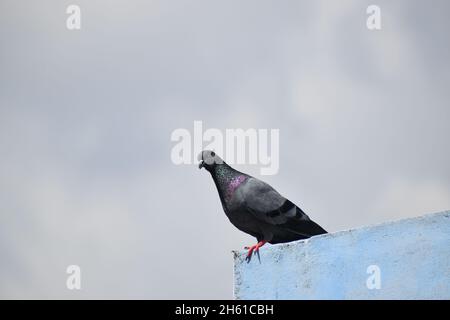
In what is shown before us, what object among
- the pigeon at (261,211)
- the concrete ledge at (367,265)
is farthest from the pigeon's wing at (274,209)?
the concrete ledge at (367,265)

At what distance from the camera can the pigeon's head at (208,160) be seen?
11156 millimetres

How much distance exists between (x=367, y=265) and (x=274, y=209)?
6.09ft

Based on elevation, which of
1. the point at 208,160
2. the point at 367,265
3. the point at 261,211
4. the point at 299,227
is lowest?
the point at 367,265

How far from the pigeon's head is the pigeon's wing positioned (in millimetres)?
523

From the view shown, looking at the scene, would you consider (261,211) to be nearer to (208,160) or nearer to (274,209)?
(274,209)

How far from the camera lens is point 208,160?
A: 11148 millimetres

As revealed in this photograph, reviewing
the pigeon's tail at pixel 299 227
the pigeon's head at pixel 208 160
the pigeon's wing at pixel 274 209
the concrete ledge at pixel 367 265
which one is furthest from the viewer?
the pigeon's head at pixel 208 160

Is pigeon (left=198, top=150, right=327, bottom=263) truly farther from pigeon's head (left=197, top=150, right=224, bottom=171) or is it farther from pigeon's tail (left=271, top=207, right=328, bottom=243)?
pigeon's head (left=197, top=150, right=224, bottom=171)

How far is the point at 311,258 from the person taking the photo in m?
9.37

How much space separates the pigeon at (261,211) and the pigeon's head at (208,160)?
0.20 meters

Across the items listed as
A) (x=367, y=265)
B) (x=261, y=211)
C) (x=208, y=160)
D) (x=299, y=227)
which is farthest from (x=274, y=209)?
(x=367, y=265)

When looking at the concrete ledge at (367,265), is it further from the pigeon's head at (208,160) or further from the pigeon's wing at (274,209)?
the pigeon's head at (208,160)
